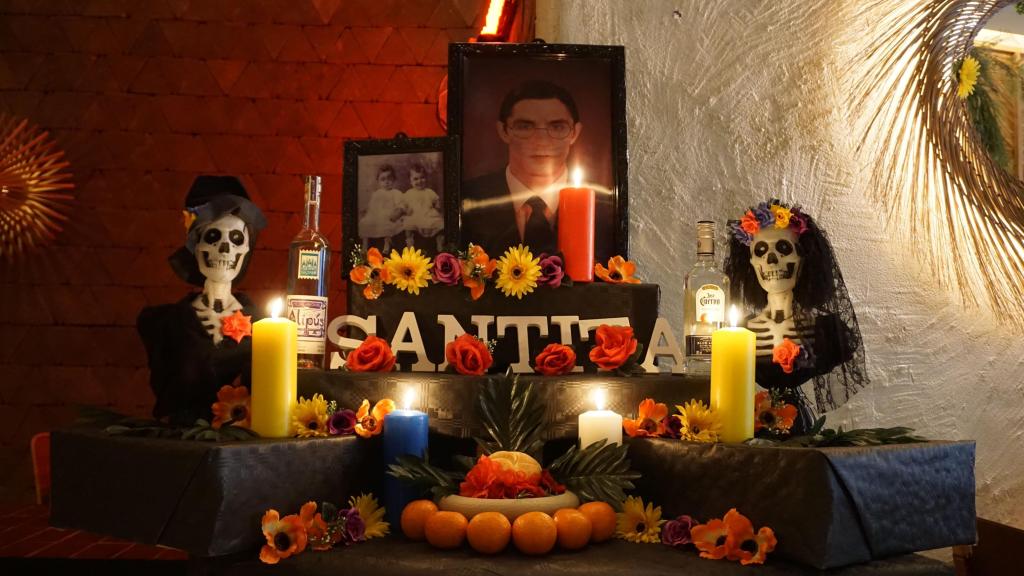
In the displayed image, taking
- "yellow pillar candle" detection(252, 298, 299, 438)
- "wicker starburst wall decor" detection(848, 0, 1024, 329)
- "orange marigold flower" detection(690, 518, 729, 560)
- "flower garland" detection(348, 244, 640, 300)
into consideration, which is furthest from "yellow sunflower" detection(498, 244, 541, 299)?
"wicker starburst wall decor" detection(848, 0, 1024, 329)

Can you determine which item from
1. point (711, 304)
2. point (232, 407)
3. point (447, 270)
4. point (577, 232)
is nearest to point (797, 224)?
point (711, 304)

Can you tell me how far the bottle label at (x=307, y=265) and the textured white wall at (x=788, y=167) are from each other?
0.66 m

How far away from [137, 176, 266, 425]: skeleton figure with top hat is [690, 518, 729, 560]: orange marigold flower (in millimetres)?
784

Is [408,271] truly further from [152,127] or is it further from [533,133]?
[152,127]

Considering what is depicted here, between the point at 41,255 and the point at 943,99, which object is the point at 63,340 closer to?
the point at 41,255

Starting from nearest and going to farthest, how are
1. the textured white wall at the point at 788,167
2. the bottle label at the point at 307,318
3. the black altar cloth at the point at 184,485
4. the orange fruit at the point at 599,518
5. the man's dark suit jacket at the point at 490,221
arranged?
the black altar cloth at the point at 184,485 → the orange fruit at the point at 599,518 → the bottle label at the point at 307,318 → the man's dark suit jacket at the point at 490,221 → the textured white wall at the point at 788,167

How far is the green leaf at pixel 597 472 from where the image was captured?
110 cm

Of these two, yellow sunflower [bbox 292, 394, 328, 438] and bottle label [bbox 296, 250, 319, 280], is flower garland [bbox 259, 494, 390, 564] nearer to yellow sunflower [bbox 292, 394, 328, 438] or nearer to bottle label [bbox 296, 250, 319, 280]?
yellow sunflower [bbox 292, 394, 328, 438]

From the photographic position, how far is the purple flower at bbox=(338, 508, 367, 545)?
1038 mm

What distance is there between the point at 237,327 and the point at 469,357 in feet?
1.41

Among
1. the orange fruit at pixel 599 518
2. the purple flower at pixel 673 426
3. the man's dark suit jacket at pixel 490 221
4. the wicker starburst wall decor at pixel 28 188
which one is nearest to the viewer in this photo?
the orange fruit at pixel 599 518

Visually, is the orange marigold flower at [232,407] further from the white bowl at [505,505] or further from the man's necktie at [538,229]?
the man's necktie at [538,229]

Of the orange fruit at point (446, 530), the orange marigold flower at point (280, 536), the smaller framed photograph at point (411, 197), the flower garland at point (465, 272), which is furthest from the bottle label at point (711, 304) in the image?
the orange marigold flower at point (280, 536)

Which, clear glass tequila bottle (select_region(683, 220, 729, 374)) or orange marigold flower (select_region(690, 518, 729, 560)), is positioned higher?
clear glass tequila bottle (select_region(683, 220, 729, 374))
